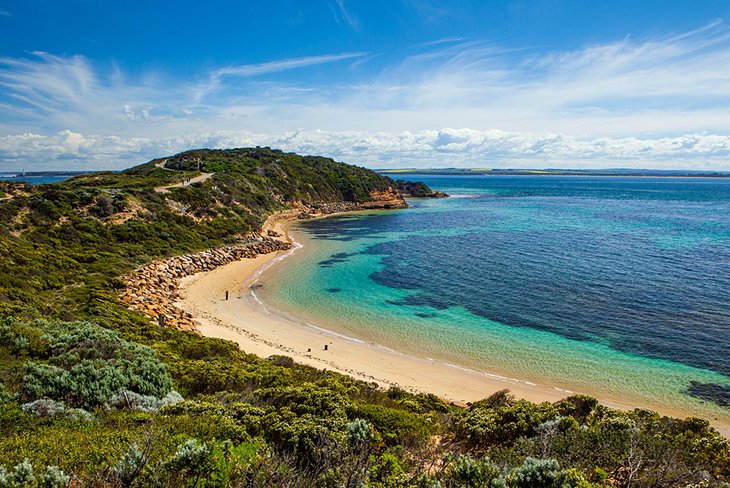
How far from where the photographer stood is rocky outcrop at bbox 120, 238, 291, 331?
26.3 meters

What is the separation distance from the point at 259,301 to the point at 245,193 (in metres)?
43.5

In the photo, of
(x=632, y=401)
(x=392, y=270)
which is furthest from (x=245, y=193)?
(x=632, y=401)

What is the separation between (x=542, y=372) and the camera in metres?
21.2

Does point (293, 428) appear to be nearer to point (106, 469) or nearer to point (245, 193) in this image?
point (106, 469)

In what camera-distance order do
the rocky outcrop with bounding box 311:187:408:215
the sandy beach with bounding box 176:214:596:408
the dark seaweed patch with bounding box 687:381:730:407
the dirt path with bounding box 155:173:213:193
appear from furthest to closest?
1. the rocky outcrop with bounding box 311:187:408:215
2. the dirt path with bounding box 155:173:213:193
3. the sandy beach with bounding box 176:214:596:408
4. the dark seaweed patch with bounding box 687:381:730:407

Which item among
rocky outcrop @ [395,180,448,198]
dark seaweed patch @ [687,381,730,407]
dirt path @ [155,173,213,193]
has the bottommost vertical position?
dark seaweed patch @ [687,381,730,407]

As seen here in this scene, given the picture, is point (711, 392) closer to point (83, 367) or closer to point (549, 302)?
point (549, 302)

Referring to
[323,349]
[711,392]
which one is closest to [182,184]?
[323,349]

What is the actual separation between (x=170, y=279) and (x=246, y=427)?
97.5ft

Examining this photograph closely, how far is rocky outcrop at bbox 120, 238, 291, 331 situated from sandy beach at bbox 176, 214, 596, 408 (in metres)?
1.08

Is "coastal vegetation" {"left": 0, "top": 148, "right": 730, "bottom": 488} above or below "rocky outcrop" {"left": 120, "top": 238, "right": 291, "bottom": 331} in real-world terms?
above

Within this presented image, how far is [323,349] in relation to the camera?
24219mm

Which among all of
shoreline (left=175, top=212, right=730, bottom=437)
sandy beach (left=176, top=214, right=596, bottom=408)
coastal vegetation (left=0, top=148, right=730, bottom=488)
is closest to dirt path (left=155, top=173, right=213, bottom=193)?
shoreline (left=175, top=212, right=730, bottom=437)

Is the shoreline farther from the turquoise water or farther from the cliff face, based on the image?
the cliff face
